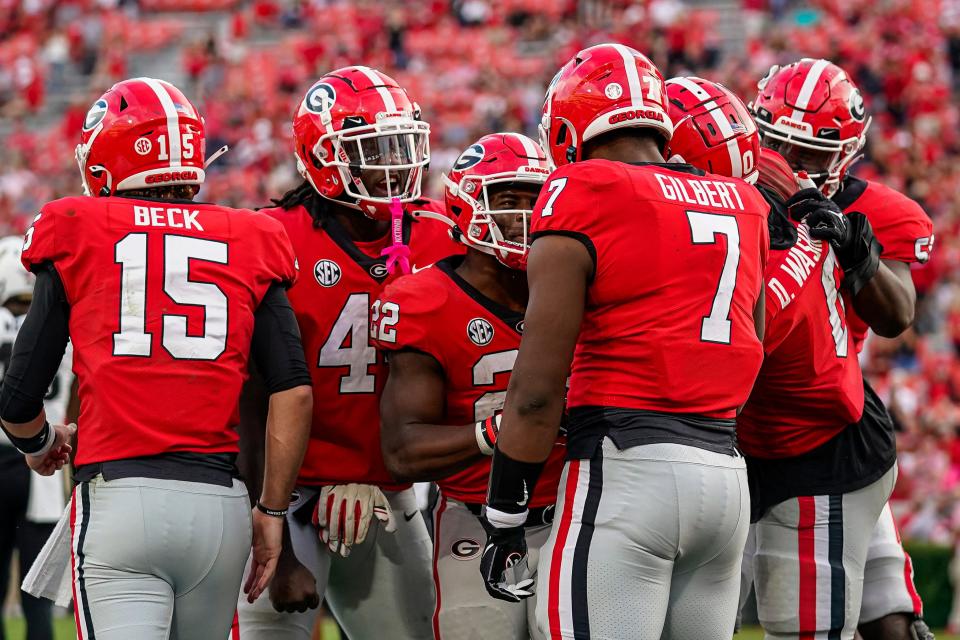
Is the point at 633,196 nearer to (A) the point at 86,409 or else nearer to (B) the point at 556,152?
(B) the point at 556,152

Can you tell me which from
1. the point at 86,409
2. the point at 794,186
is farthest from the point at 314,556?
the point at 794,186

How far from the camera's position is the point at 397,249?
13.7 ft

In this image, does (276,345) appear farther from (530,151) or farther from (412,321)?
(530,151)

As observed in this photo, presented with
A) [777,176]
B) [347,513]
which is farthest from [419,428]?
[777,176]

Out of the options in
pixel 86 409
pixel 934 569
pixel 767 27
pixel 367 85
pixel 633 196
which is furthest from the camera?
pixel 767 27

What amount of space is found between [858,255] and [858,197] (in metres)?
0.54

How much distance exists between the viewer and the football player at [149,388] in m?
3.37

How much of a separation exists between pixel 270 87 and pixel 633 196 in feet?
51.0

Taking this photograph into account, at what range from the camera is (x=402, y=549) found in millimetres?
4281

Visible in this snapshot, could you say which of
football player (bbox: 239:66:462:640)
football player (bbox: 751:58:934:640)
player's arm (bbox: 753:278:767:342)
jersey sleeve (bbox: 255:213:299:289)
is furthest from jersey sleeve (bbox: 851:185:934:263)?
jersey sleeve (bbox: 255:213:299:289)

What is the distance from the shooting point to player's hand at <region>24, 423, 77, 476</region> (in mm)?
3744

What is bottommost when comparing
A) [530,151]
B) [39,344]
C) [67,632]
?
[67,632]

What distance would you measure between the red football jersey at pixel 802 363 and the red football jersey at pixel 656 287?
24.4 inches

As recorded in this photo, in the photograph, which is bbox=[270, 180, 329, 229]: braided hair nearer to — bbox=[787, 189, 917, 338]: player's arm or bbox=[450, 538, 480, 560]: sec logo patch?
bbox=[450, 538, 480, 560]: sec logo patch
